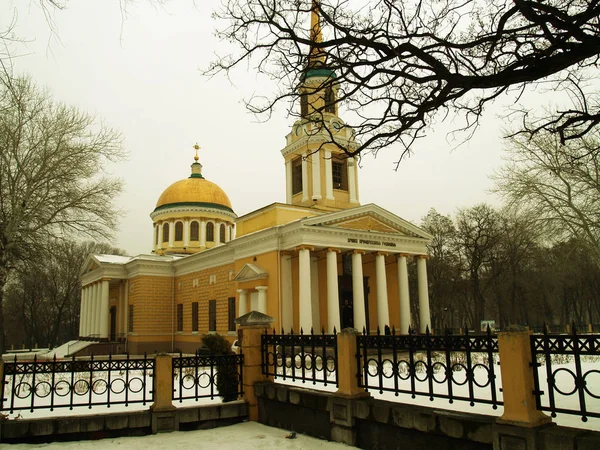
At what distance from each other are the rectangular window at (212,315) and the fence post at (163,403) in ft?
71.9

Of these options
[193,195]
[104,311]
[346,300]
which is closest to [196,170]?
[193,195]

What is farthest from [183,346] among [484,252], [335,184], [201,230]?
[484,252]

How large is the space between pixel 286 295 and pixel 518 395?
19.9m

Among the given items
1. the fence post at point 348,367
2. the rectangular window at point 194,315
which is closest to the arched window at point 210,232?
the rectangular window at point 194,315

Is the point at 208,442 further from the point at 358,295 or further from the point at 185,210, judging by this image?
the point at 185,210

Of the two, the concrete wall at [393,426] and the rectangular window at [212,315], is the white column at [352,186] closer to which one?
the rectangular window at [212,315]

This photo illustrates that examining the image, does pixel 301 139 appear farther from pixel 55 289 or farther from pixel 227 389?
pixel 55 289

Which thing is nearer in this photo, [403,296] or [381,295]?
[381,295]

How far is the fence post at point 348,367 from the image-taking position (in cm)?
741

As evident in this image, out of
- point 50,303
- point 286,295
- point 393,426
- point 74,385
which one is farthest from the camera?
point 50,303

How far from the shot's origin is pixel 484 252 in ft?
133

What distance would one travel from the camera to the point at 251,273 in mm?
25594

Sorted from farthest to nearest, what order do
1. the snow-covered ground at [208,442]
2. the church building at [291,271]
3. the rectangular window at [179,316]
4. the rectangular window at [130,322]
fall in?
the rectangular window at [130,322]
the rectangular window at [179,316]
the church building at [291,271]
the snow-covered ground at [208,442]

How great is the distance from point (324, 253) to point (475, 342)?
68.1 feet
